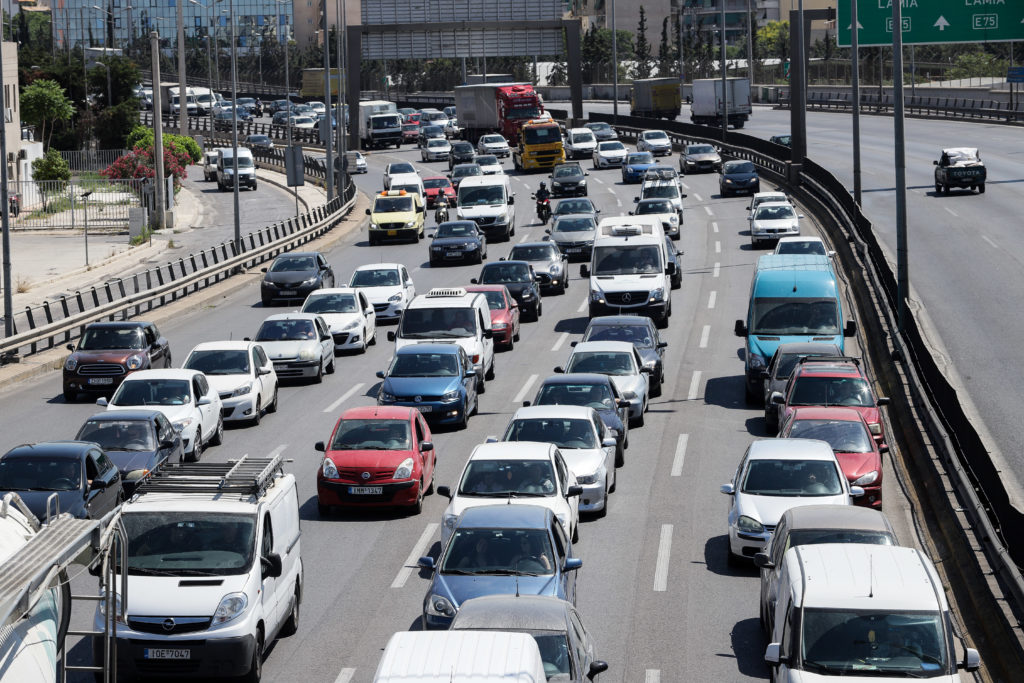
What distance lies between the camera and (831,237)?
4809cm

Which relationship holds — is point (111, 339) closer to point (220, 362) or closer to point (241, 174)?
point (220, 362)

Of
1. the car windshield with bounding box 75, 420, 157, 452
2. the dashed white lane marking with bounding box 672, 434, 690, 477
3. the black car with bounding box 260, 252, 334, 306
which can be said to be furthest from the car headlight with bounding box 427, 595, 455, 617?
the black car with bounding box 260, 252, 334, 306

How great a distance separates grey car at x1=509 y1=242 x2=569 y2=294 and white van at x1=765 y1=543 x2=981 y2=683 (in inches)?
1194

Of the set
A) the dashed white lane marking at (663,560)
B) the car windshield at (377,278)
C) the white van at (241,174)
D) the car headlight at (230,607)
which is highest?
the white van at (241,174)

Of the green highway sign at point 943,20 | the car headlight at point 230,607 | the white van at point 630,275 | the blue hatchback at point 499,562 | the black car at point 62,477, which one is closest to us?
the car headlight at point 230,607

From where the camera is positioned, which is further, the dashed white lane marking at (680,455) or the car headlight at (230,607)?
the dashed white lane marking at (680,455)

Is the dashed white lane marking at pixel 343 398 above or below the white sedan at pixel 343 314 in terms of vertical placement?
below

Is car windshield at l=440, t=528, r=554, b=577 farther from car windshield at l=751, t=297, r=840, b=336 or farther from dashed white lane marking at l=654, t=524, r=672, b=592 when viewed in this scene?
car windshield at l=751, t=297, r=840, b=336

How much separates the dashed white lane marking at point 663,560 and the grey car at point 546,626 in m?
4.92

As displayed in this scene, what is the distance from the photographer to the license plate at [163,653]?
44.7ft

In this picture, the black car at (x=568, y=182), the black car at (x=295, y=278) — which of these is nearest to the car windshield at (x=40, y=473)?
the black car at (x=295, y=278)

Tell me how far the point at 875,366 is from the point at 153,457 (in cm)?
1640

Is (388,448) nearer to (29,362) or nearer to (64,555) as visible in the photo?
(64,555)

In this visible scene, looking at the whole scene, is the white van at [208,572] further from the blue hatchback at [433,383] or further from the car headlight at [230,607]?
the blue hatchback at [433,383]
